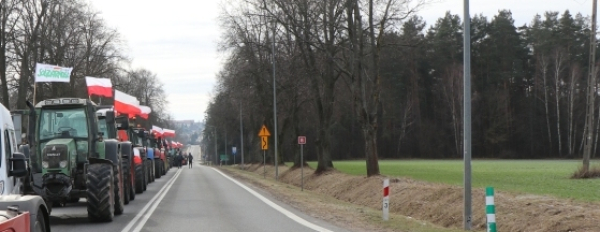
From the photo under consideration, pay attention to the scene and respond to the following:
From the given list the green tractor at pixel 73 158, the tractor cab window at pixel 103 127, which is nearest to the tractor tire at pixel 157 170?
the tractor cab window at pixel 103 127

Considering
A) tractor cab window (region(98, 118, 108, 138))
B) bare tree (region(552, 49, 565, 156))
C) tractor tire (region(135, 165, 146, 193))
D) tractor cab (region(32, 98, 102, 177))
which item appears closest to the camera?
tractor cab (region(32, 98, 102, 177))

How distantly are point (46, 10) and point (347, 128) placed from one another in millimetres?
65888

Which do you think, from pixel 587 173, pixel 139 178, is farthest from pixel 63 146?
pixel 587 173

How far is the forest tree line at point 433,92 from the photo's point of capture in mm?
50781

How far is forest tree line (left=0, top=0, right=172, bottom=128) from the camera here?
4425cm

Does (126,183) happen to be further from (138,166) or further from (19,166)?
(19,166)

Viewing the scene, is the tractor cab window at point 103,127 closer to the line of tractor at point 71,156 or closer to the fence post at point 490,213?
the line of tractor at point 71,156

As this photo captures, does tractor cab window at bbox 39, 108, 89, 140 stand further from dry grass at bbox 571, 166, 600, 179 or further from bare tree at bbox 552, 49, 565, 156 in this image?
bare tree at bbox 552, 49, 565, 156

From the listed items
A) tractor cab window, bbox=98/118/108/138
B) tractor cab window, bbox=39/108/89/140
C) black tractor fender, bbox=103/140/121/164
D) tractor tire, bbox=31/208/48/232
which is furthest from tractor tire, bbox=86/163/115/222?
tractor tire, bbox=31/208/48/232

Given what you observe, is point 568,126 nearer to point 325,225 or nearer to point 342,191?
point 342,191

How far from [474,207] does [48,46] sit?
33.6 m

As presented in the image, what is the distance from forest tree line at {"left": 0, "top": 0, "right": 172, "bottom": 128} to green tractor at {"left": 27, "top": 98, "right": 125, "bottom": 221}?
2549 centimetres

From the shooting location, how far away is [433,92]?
313 ft

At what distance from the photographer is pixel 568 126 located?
280 feet
